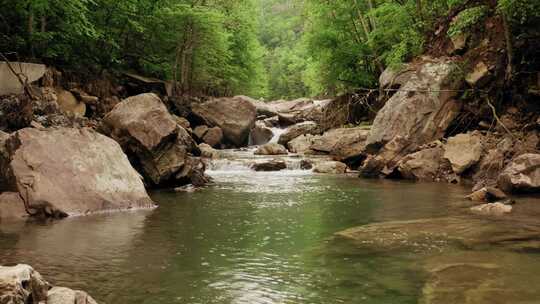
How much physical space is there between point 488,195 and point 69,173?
9.22m

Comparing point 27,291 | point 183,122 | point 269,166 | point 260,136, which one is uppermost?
point 183,122

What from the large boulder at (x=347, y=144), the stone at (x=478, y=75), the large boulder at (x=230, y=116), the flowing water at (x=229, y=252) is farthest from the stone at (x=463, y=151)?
the large boulder at (x=230, y=116)

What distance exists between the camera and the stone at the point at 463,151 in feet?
54.2

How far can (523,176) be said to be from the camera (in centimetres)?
1309

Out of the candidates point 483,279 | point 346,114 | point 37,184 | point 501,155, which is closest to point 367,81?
point 346,114

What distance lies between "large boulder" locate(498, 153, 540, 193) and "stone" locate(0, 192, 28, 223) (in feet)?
35.5

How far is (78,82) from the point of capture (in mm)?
24141

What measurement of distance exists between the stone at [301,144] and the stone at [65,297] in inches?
876

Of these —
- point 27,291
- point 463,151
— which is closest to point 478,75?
point 463,151

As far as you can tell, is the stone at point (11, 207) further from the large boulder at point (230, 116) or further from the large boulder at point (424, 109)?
the large boulder at point (230, 116)

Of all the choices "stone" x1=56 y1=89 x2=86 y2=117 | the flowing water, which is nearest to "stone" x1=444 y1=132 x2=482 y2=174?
the flowing water

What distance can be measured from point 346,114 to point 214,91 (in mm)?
19915

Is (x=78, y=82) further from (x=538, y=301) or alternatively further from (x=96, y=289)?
(x=538, y=301)

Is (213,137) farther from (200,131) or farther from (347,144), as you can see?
(347,144)
